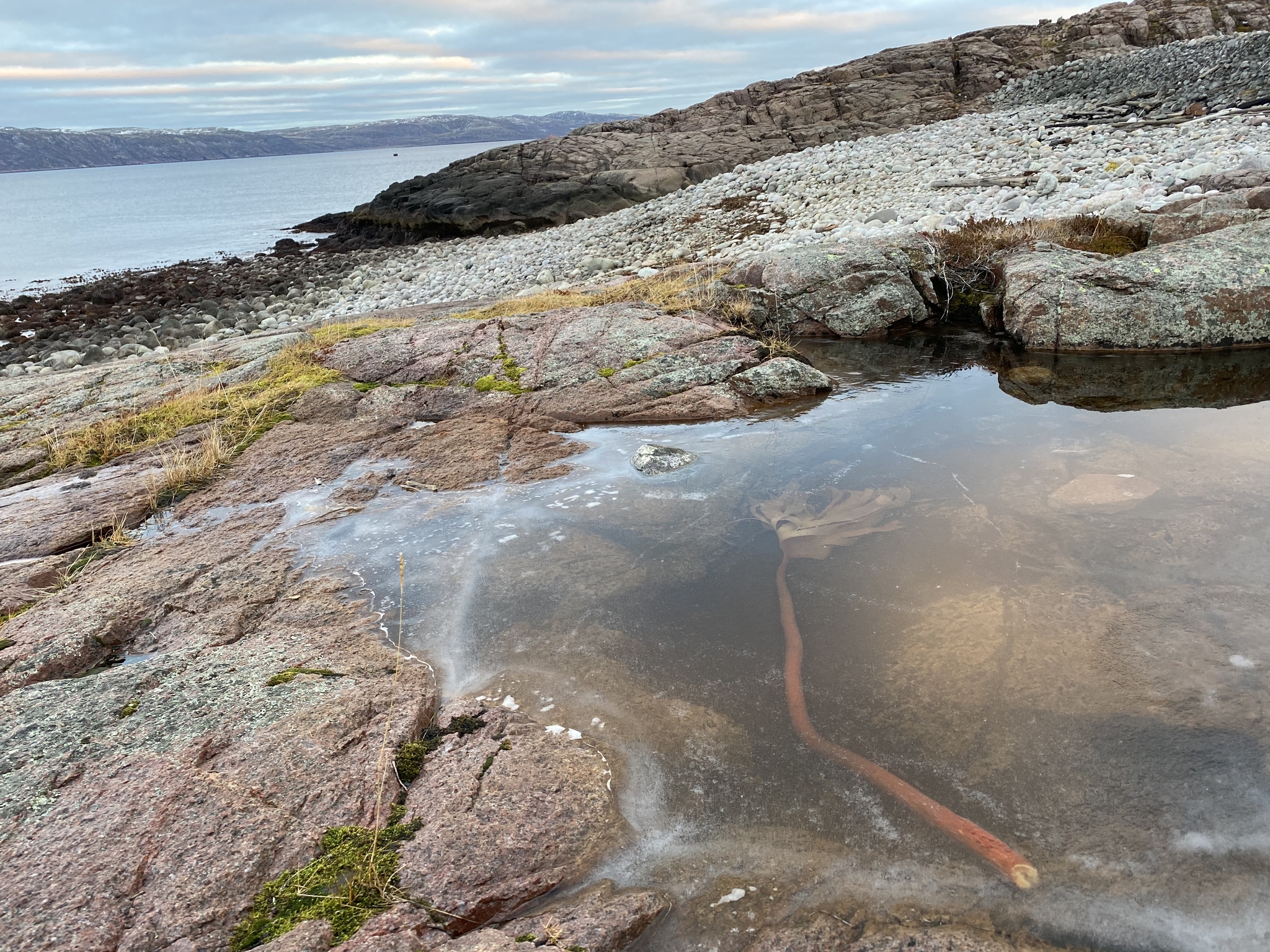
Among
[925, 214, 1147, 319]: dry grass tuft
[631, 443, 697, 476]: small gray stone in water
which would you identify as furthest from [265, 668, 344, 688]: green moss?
[925, 214, 1147, 319]: dry grass tuft

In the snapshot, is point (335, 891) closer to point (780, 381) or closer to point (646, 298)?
point (780, 381)

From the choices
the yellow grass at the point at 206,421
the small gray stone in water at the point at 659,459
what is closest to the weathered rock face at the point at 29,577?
the yellow grass at the point at 206,421

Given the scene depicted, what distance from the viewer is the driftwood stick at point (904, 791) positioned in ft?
9.48

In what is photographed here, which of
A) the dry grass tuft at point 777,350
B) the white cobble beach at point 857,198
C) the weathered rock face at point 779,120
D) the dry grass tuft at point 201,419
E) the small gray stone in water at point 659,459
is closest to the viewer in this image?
the small gray stone in water at point 659,459

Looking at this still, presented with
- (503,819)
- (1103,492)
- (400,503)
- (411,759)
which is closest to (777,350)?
(1103,492)

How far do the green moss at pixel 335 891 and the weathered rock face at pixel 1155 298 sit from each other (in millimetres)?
10183

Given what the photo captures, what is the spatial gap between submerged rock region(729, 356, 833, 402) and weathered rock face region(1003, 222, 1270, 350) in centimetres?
349

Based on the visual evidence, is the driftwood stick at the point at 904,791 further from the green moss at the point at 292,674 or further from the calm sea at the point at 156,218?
the calm sea at the point at 156,218

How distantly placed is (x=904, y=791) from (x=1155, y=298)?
366 inches

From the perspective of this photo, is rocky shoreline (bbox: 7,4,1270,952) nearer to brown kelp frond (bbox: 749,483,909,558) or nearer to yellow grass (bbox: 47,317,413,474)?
yellow grass (bbox: 47,317,413,474)

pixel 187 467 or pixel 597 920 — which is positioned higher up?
pixel 187 467

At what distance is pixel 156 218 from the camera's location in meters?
78.7

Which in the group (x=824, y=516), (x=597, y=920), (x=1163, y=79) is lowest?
(x=597, y=920)

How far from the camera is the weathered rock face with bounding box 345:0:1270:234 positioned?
34.6 m
